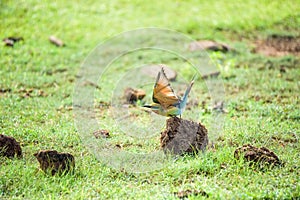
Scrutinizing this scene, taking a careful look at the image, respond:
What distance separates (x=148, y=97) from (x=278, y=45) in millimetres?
3273

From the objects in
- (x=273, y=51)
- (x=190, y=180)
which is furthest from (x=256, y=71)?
(x=190, y=180)

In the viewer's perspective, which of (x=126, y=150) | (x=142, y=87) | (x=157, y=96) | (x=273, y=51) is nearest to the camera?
(x=157, y=96)

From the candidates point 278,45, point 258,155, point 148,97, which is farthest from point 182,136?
point 278,45

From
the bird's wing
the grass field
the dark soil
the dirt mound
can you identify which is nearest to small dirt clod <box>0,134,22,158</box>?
the grass field

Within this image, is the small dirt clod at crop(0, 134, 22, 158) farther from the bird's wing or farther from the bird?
the bird's wing

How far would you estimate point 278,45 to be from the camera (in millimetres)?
9156

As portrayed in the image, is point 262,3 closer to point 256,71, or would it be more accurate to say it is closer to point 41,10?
point 256,71

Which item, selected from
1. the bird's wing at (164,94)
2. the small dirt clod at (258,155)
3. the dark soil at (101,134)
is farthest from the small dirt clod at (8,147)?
the small dirt clod at (258,155)

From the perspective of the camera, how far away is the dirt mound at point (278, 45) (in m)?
8.85

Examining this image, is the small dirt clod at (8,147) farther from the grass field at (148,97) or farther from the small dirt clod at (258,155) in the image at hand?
the small dirt clod at (258,155)

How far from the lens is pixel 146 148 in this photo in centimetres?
522

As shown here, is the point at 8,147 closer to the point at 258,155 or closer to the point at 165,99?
the point at 165,99

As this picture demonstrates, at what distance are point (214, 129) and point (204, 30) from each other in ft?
13.3

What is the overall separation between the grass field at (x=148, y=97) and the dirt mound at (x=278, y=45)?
20cm
